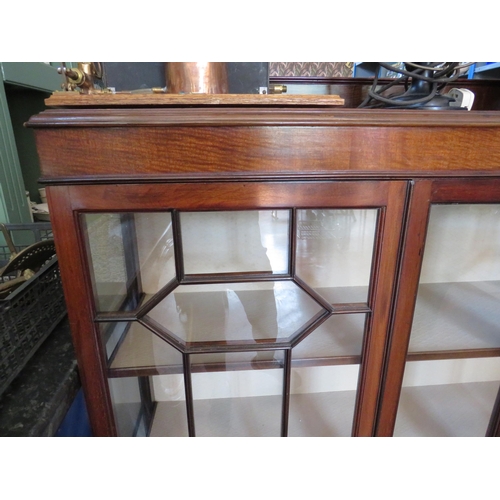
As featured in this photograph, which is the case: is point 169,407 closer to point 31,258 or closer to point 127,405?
point 127,405

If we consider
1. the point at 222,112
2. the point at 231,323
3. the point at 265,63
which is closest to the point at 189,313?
the point at 231,323

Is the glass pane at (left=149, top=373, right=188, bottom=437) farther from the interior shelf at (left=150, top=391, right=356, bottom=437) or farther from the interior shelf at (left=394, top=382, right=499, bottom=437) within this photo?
the interior shelf at (left=394, top=382, right=499, bottom=437)

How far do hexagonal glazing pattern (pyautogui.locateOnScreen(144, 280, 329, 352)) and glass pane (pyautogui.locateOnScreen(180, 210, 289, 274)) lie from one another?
0.03 metres

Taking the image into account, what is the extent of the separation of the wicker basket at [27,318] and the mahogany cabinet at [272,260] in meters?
0.13

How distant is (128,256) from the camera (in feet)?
1.70

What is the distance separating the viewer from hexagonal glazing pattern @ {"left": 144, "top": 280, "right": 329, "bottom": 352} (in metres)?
0.51

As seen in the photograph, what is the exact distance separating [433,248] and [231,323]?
348mm

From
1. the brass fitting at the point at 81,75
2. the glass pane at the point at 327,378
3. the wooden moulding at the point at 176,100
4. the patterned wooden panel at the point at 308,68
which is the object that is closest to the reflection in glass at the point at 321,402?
the glass pane at the point at 327,378

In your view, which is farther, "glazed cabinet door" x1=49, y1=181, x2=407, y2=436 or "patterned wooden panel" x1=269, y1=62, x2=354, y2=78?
"patterned wooden panel" x1=269, y1=62, x2=354, y2=78

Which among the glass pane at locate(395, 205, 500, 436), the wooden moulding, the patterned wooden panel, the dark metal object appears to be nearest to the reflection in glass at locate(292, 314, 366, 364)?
the glass pane at locate(395, 205, 500, 436)

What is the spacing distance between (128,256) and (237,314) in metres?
0.20

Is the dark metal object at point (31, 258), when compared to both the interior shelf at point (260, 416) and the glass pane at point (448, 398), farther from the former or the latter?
the glass pane at point (448, 398)

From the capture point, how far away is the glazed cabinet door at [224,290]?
0.43 m
